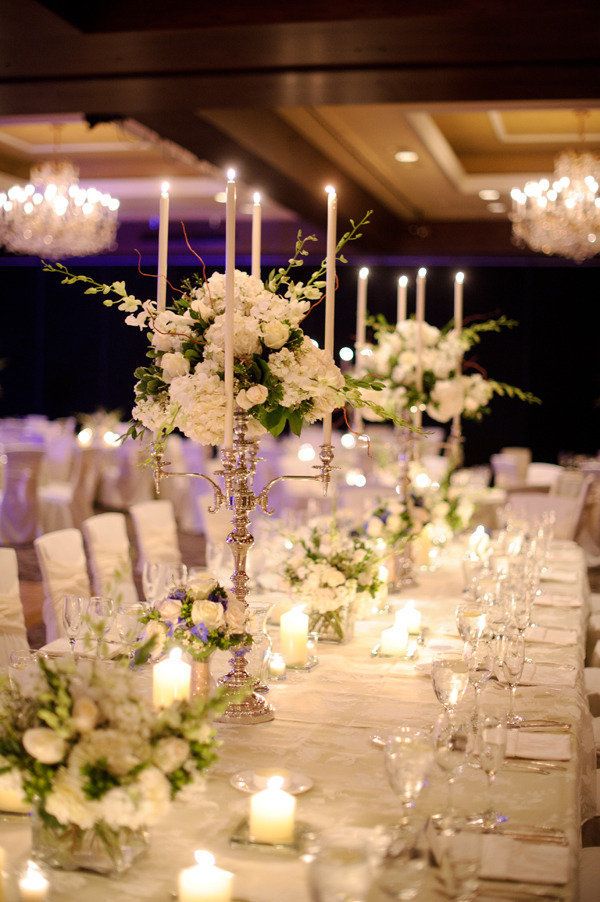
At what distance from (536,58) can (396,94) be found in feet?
2.77

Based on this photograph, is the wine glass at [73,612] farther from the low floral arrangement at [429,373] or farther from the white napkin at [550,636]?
the low floral arrangement at [429,373]

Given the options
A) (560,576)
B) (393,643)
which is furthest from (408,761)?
(560,576)

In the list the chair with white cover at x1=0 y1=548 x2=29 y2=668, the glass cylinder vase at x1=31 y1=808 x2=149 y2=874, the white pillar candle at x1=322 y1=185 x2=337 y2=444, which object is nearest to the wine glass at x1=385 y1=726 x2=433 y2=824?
the glass cylinder vase at x1=31 y1=808 x2=149 y2=874

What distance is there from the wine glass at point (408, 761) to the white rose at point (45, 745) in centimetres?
57

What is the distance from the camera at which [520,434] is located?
14.9m

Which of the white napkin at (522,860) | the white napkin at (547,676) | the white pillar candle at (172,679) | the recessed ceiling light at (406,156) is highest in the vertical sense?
the recessed ceiling light at (406,156)

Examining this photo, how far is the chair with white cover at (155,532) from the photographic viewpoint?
5.52 m

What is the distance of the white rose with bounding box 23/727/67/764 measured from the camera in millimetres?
1731

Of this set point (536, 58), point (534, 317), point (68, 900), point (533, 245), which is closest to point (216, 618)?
point (68, 900)

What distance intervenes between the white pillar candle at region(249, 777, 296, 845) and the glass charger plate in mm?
244

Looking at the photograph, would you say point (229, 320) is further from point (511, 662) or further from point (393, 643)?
point (393, 643)

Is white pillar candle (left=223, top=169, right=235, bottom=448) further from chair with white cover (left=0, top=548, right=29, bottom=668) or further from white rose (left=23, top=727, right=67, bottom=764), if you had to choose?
chair with white cover (left=0, top=548, right=29, bottom=668)

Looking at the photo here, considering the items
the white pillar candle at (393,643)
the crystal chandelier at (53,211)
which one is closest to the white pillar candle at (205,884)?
the white pillar candle at (393,643)

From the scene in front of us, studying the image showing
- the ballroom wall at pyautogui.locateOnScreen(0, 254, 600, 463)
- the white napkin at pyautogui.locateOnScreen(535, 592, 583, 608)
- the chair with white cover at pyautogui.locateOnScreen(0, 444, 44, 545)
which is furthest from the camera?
the ballroom wall at pyautogui.locateOnScreen(0, 254, 600, 463)
